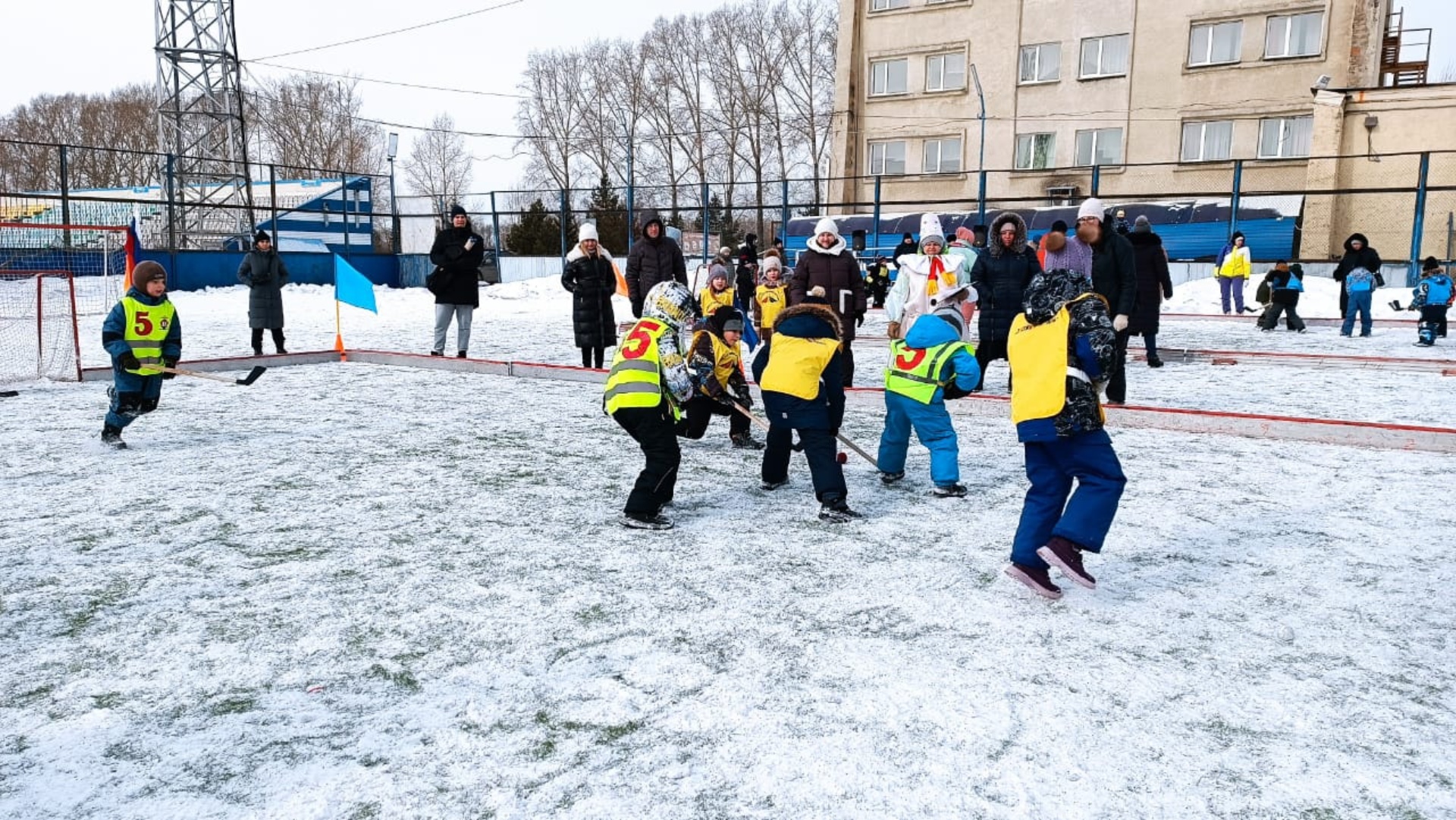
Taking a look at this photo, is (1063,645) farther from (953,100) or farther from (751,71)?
(751,71)

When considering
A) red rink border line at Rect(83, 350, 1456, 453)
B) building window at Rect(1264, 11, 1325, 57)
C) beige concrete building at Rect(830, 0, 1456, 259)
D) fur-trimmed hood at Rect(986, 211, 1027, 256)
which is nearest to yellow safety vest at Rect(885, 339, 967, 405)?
red rink border line at Rect(83, 350, 1456, 453)

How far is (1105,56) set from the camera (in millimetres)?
32469

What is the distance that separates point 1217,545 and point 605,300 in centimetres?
744

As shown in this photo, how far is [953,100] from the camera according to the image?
34.9m

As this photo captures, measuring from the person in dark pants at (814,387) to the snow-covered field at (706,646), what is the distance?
247 mm

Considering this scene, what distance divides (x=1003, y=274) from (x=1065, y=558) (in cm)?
491

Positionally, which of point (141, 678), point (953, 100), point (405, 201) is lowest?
point (141, 678)

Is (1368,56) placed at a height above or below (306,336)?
above

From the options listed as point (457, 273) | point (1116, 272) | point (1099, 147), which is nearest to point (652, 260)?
point (457, 273)

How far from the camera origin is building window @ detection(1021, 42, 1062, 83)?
109 ft

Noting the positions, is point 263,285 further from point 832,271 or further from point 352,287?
point 832,271

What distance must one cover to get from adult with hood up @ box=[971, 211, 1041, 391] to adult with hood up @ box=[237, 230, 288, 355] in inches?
348

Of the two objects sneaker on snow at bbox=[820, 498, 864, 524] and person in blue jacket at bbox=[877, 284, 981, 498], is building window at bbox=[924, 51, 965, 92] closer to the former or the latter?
person in blue jacket at bbox=[877, 284, 981, 498]

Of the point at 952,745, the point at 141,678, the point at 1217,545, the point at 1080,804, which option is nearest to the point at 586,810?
the point at 952,745
